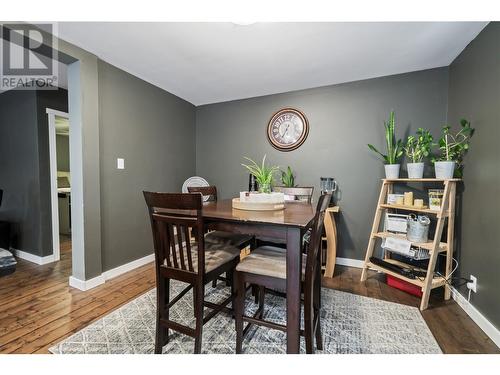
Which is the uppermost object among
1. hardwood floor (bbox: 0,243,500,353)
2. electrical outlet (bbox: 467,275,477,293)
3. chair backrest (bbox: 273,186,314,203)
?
chair backrest (bbox: 273,186,314,203)

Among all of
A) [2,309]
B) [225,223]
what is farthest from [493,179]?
[2,309]

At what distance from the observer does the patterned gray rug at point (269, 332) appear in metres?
1.37

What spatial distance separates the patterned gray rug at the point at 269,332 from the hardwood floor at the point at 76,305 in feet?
0.41

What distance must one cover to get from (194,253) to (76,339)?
0.96 meters

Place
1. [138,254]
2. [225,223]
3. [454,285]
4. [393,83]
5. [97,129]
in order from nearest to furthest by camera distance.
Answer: [225,223]
[454,285]
[97,129]
[393,83]
[138,254]

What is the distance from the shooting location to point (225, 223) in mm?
1224

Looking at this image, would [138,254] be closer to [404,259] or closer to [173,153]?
[173,153]

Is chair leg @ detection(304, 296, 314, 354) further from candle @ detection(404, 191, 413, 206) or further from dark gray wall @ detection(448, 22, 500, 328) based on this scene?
candle @ detection(404, 191, 413, 206)

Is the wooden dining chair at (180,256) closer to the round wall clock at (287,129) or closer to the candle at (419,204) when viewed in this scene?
the candle at (419,204)

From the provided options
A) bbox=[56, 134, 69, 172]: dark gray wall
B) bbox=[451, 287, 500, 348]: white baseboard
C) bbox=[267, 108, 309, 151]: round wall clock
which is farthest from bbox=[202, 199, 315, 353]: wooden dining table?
bbox=[56, 134, 69, 172]: dark gray wall

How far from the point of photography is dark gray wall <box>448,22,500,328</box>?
1.52 m

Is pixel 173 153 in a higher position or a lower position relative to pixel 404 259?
A: higher

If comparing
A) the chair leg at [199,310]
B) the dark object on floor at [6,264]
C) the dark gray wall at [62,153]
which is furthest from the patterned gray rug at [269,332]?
the dark gray wall at [62,153]

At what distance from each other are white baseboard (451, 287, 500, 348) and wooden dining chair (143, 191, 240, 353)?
5.89ft
